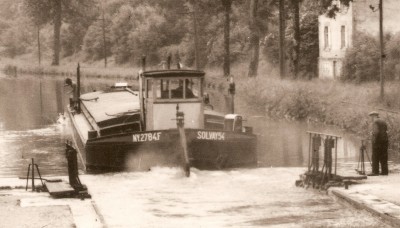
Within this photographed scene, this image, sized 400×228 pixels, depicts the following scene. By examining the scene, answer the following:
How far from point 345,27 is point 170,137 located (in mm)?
30280

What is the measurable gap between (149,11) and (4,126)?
62.6 metres

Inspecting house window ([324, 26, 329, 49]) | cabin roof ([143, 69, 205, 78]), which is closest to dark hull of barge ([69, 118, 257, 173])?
cabin roof ([143, 69, 205, 78])

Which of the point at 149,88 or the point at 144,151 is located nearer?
the point at 144,151

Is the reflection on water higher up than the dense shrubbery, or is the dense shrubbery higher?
the dense shrubbery

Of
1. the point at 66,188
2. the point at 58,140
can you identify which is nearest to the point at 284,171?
the point at 66,188

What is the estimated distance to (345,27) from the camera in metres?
52.1

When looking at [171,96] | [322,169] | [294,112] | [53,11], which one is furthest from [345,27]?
[53,11]

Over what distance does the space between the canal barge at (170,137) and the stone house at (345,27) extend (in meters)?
22.0

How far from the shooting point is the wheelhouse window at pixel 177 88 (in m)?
24.8

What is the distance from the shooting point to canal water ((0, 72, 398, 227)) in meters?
16.2

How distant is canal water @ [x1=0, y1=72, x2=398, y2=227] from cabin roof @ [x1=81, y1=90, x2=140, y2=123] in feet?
5.96

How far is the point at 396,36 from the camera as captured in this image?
44219mm

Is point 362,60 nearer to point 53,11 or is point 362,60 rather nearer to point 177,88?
point 177,88

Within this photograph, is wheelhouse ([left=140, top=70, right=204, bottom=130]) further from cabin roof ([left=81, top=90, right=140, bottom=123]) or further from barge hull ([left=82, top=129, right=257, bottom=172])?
cabin roof ([left=81, top=90, right=140, bottom=123])
